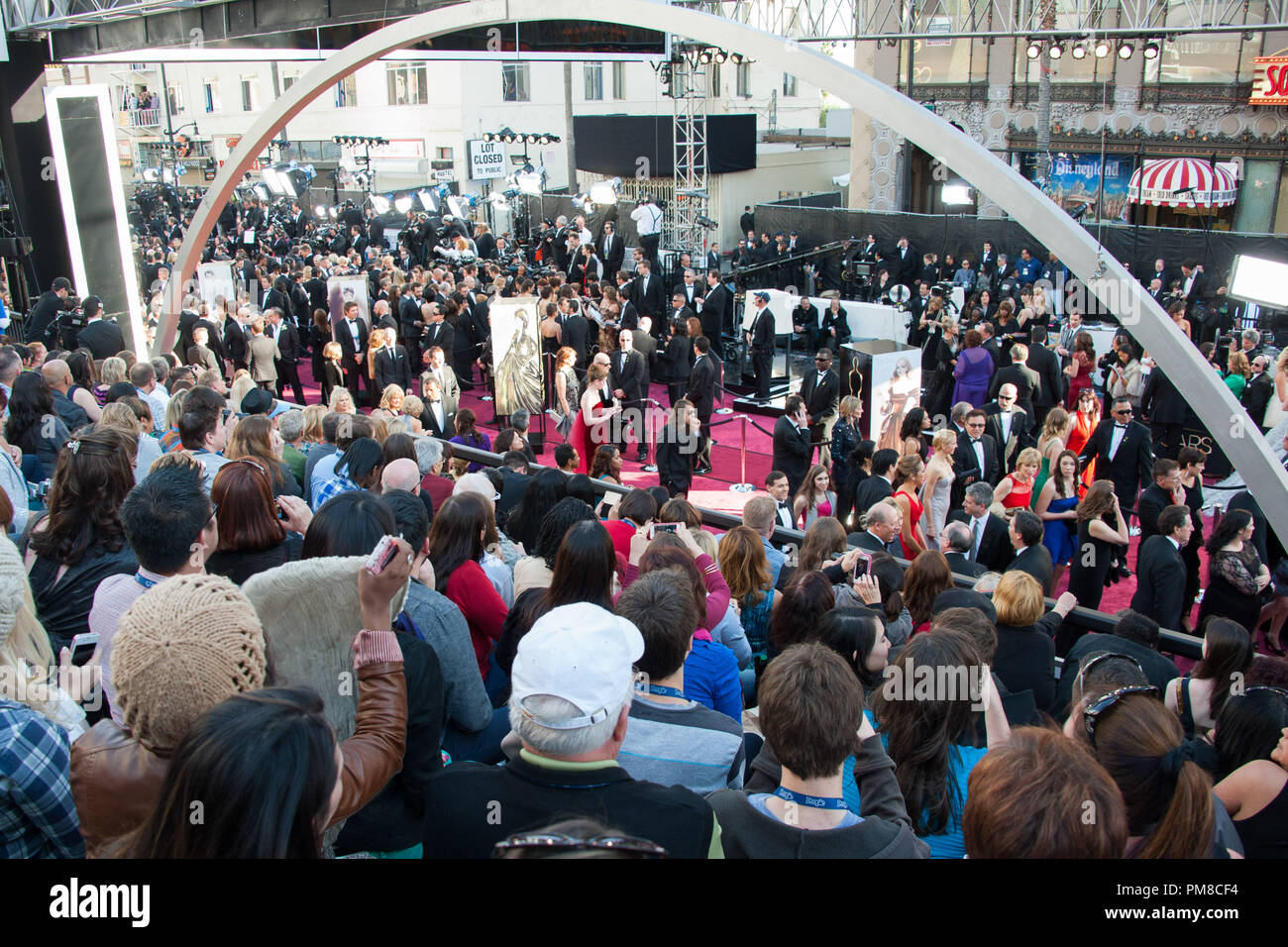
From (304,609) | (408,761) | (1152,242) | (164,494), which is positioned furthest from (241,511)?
(1152,242)

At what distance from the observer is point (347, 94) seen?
4162cm

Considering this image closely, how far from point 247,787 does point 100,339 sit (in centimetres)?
1127

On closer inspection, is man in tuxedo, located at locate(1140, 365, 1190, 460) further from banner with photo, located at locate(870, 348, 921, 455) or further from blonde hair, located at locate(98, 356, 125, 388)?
blonde hair, located at locate(98, 356, 125, 388)

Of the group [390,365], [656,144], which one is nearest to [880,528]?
[390,365]

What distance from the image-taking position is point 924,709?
125 inches

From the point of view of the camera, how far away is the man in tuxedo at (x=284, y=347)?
1443cm

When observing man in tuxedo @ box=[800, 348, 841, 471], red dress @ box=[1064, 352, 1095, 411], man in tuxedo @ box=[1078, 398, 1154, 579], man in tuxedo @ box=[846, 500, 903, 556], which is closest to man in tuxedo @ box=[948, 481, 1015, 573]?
man in tuxedo @ box=[846, 500, 903, 556]

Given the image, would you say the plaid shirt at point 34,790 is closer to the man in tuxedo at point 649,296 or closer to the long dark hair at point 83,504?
the long dark hair at point 83,504

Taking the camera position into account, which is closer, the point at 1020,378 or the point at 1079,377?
the point at 1020,378

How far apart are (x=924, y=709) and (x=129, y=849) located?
222 cm

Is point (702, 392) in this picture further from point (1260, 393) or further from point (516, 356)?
point (1260, 393)

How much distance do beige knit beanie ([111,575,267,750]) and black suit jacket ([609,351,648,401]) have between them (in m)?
9.86

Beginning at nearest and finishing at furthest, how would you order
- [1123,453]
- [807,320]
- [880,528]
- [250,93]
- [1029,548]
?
1. [1029,548]
2. [880,528]
3. [1123,453]
4. [807,320]
5. [250,93]

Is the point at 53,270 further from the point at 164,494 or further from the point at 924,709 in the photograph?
the point at 924,709
